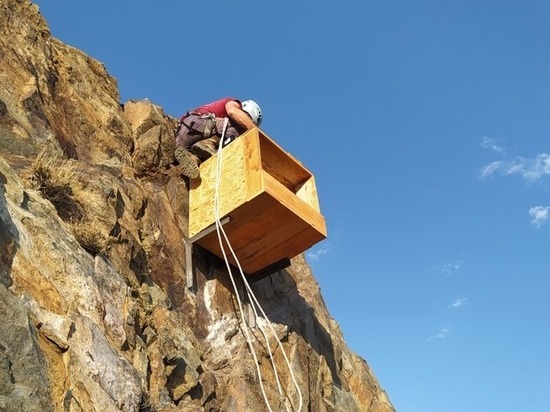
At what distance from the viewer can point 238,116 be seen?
11.6 meters

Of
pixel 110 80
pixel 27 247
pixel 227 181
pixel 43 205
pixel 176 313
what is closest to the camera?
pixel 27 247

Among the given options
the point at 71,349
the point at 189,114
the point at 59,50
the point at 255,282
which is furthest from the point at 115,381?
the point at 59,50

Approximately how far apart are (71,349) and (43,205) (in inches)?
85.8

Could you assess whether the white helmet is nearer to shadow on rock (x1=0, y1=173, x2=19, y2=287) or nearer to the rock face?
the rock face

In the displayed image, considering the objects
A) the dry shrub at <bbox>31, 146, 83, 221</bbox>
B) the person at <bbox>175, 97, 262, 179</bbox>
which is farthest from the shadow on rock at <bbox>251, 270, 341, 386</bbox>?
the dry shrub at <bbox>31, 146, 83, 221</bbox>

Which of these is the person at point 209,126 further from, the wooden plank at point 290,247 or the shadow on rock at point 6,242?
the shadow on rock at point 6,242

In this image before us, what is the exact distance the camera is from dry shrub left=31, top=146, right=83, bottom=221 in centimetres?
745

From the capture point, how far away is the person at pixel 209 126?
37.2 feet

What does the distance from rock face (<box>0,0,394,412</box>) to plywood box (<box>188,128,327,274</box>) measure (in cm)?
47

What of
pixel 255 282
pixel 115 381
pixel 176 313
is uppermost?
pixel 255 282

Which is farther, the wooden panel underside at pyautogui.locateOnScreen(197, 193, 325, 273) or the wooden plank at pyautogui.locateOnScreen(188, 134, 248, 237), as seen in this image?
the wooden plank at pyautogui.locateOnScreen(188, 134, 248, 237)

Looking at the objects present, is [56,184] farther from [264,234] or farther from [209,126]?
[209,126]

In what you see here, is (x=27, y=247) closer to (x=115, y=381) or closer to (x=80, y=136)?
(x=115, y=381)

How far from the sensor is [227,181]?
10.0 meters
